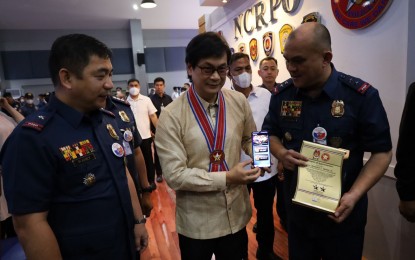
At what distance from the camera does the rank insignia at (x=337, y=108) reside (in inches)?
47.6

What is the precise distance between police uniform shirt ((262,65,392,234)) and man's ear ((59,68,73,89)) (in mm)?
1020

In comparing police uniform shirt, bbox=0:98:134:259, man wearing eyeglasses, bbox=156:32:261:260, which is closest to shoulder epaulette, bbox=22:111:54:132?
police uniform shirt, bbox=0:98:134:259

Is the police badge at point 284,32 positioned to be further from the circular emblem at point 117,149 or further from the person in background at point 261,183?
the circular emblem at point 117,149

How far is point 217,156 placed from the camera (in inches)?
49.1

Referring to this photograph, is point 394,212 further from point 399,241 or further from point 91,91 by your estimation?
point 91,91

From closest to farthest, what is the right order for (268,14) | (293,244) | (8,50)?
1. (293,244)
2. (268,14)
3. (8,50)

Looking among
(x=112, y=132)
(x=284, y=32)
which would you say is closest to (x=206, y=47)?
(x=112, y=132)

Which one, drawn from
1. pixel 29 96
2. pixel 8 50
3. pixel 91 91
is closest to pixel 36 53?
pixel 8 50

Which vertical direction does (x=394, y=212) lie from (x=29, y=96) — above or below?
below

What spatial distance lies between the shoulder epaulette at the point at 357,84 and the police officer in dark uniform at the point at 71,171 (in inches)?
42.5

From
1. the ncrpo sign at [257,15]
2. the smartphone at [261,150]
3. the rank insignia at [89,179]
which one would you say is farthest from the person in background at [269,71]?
the rank insignia at [89,179]

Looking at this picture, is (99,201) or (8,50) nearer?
(99,201)

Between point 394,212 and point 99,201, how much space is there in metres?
2.05

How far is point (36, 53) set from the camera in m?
10.6
